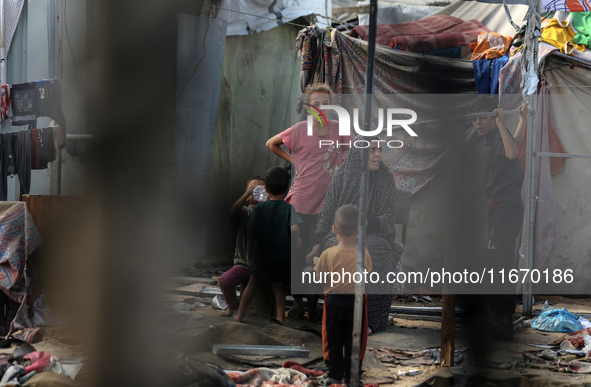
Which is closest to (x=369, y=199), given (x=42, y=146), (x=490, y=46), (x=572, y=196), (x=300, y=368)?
(x=300, y=368)

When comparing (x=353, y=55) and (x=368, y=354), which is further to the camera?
(x=353, y=55)

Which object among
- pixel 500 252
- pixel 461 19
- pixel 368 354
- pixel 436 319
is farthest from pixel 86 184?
pixel 461 19

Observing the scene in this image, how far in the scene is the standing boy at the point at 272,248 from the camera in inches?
143

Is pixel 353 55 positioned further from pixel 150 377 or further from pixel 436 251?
pixel 150 377

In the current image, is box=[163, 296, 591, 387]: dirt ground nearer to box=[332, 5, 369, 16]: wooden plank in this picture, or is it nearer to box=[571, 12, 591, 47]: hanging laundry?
box=[571, 12, 591, 47]: hanging laundry

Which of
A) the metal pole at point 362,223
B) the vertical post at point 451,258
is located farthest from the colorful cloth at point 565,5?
the metal pole at point 362,223

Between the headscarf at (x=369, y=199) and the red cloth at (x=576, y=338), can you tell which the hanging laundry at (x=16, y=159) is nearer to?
the headscarf at (x=369, y=199)

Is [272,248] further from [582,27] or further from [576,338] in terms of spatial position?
[582,27]

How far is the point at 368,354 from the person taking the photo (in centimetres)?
302

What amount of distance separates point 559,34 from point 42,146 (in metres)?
4.14

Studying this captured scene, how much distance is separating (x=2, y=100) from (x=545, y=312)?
4.53 metres

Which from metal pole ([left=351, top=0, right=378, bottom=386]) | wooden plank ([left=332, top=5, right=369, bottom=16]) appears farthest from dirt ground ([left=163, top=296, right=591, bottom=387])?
wooden plank ([left=332, top=5, right=369, bottom=16])

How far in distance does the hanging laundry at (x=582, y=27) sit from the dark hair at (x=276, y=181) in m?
2.77

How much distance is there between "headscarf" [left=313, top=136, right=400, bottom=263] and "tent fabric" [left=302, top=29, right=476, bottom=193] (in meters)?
1.47
